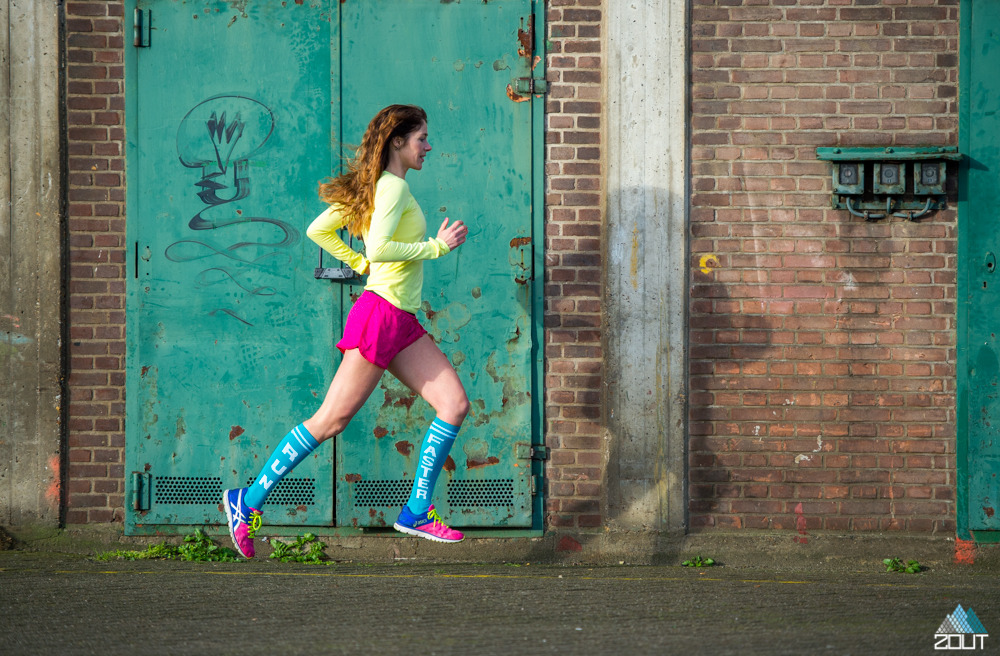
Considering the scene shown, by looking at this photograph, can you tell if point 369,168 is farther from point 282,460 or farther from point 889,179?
point 889,179

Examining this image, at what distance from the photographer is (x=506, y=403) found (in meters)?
5.00

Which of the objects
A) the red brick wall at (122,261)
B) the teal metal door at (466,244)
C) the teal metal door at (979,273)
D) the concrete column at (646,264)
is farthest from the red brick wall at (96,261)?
the teal metal door at (979,273)

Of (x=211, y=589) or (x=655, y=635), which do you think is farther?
(x=211, y=589)

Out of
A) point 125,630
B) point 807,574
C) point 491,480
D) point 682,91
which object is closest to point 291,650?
point 125,630

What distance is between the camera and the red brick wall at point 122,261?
4.94 metres

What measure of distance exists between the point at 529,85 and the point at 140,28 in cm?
225

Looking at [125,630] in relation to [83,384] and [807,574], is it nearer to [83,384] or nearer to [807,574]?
[83,384]

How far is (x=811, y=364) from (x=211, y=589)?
3477mm

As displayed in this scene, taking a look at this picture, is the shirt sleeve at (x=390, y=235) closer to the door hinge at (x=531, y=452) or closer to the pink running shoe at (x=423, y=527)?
the pink running shoe at (x=423, y=527)

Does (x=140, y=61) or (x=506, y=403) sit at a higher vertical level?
(x=140, y=61)

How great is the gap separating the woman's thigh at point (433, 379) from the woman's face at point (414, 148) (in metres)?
0.85

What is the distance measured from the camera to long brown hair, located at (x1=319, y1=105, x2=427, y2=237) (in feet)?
12.9

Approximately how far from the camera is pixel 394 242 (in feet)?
12.7

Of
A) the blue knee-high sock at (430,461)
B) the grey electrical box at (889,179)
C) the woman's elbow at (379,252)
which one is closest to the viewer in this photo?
the woman's elbow at (379,252)
